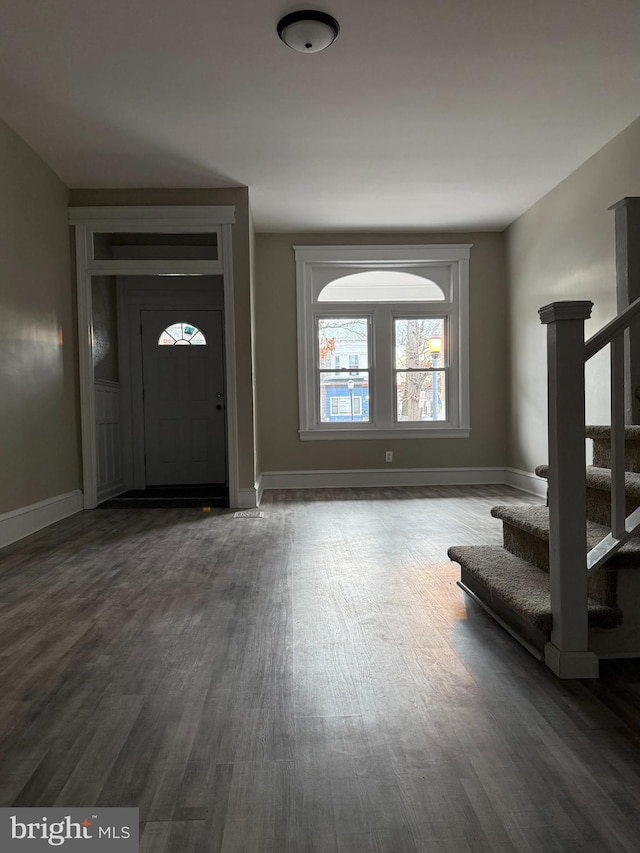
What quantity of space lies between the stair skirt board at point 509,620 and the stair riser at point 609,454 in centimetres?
72

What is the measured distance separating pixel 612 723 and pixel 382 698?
22.7 inches

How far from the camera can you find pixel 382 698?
1750mm

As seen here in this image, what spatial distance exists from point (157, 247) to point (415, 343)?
298 centimetres

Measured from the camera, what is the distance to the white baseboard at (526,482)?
5980mm

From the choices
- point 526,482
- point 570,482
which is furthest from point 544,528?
point 526,482

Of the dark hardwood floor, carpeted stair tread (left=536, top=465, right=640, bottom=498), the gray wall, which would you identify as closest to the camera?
the dark hardwood floor

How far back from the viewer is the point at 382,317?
23.3ft

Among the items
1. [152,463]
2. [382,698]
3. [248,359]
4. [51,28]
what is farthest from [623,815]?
[152,463]

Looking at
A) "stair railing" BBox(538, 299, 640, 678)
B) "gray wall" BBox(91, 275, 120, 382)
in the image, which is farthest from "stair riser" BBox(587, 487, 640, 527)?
"gray wall" BBox(91, 275, 120, 382)

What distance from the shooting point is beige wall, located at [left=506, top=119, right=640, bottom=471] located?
464 cm

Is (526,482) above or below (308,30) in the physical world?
below

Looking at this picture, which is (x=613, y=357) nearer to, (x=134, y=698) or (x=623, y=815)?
(x=623, y=815)

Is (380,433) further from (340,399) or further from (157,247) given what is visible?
(157,247)

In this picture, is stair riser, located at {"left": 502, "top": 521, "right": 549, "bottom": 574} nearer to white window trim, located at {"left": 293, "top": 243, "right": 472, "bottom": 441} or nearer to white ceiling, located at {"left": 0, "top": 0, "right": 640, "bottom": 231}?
white ceiling, located at {"left": 0, "top": 0, "right": 640, "bottom": 231}
